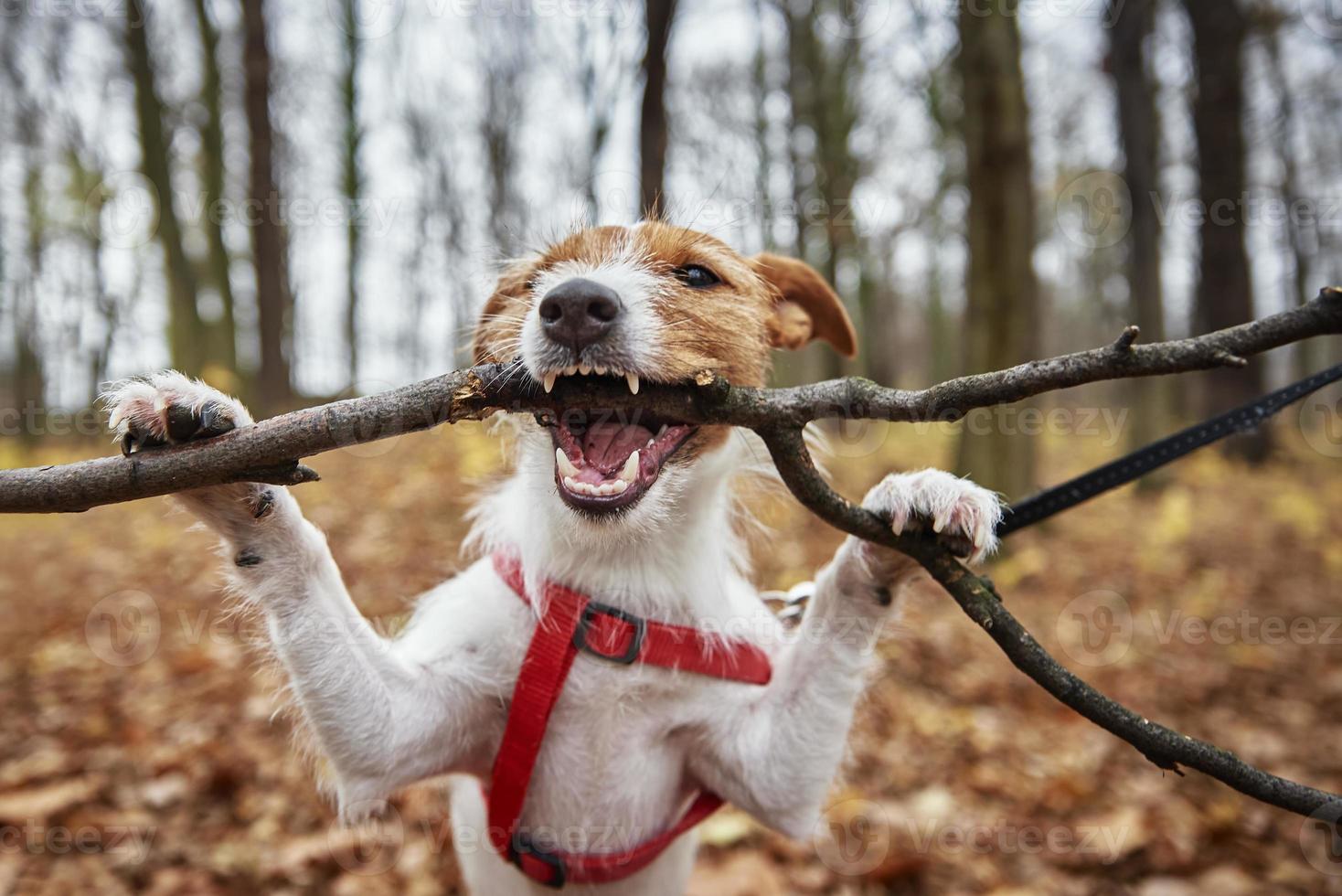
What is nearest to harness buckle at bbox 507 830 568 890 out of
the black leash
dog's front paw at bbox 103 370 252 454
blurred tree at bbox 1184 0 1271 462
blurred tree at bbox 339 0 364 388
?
dog's front paw at bbox 103 370 252 454

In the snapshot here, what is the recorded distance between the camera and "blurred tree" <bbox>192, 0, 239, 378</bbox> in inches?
449

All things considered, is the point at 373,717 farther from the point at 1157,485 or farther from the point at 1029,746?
the point at 1157,485

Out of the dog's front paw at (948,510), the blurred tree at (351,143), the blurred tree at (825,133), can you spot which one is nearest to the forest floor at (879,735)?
the dog's front paw at (948,510)

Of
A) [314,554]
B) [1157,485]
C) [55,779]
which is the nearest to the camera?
[314,554]

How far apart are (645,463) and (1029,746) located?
3721 millimetres

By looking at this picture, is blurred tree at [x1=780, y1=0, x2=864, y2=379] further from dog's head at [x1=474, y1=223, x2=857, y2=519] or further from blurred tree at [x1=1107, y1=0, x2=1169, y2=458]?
dog's head at [x1=474, y1=223, x2=857, y2=519]

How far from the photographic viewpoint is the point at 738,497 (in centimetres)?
275

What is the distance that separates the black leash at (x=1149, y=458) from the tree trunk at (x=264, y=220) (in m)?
9.37

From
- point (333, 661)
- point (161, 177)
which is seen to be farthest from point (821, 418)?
point (161, 177)

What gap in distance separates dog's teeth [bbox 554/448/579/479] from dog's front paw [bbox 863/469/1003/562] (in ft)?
2.32

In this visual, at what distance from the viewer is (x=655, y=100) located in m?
7.90

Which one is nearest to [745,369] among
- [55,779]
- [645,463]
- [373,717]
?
[645,463]

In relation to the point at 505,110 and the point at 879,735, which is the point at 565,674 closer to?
the point at 879,735

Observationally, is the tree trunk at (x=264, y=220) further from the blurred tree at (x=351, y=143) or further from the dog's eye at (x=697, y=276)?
the dog's eye at (x=697, y=276)
